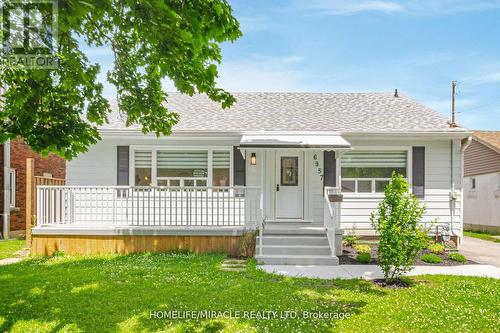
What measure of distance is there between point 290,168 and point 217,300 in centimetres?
612

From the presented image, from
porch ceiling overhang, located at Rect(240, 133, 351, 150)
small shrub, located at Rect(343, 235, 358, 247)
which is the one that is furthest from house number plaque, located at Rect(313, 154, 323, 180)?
small shrub, located at Rect(343, 235, 358, 247)

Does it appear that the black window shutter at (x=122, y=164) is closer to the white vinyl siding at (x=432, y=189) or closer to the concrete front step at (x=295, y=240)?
the concrete front step at (x=295, y=240)

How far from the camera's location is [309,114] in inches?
495

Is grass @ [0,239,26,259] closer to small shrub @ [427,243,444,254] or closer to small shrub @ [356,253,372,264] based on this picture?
small shrub @ [356,253,372,264]

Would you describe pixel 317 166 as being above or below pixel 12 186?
above

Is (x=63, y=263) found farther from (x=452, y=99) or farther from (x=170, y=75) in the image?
(x=452, y=99)

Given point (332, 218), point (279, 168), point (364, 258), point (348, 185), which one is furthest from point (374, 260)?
point (279, 168)

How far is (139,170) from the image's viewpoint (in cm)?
1109

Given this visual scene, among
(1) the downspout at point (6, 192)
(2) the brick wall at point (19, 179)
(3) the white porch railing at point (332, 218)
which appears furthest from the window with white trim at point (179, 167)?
(2) the brick wall at point (19, 179)

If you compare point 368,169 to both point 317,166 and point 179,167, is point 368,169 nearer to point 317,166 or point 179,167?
point 317,166

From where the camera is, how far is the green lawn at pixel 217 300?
183 inches

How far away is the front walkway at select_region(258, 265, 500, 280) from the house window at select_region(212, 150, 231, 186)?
369 cm

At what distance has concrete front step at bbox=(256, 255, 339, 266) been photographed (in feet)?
27.8

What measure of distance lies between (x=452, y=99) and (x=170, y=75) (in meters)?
27.0
